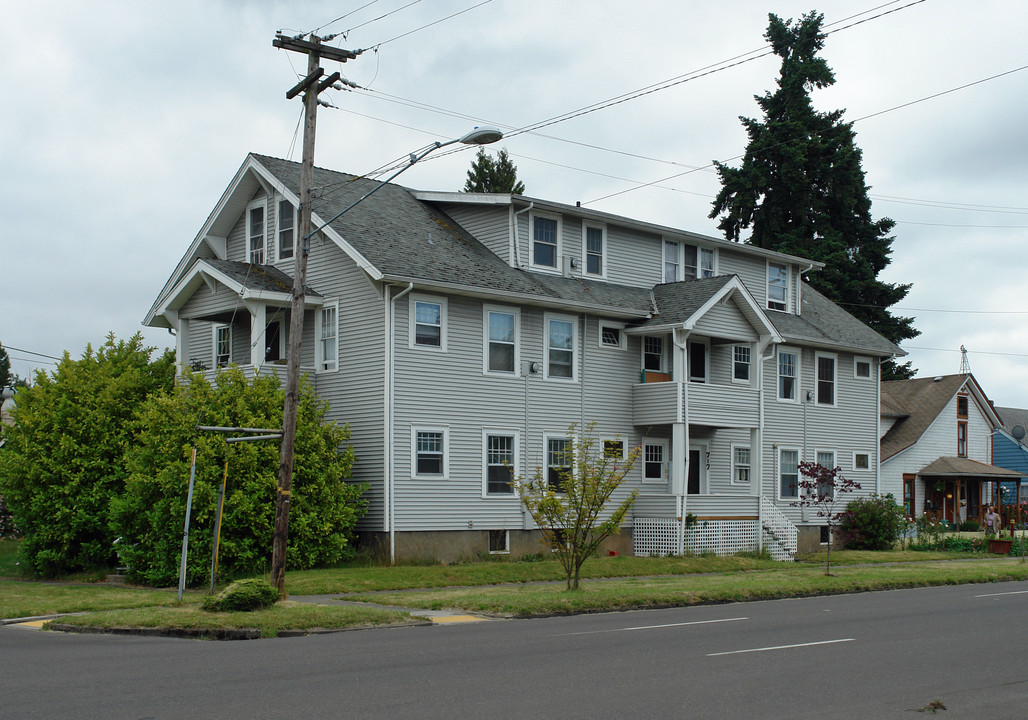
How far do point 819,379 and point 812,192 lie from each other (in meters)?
22.8

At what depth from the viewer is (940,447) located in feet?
165

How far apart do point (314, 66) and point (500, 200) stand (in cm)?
1152

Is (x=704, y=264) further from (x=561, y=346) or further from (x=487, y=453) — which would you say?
(x=487, y=453)

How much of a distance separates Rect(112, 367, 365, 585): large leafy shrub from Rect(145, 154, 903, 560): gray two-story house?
1.75 m

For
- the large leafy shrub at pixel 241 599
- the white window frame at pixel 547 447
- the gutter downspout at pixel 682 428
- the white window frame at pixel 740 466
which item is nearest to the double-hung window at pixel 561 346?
the white window frame at pixel 547 447

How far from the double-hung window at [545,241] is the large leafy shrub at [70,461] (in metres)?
11.0

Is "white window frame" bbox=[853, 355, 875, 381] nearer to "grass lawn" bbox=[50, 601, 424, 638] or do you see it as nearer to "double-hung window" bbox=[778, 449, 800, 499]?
"double-hung window" bbox=[778, 449, 800, 499]

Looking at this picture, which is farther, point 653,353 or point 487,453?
point 653,353

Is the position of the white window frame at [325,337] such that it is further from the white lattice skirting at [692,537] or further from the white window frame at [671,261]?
the white window frame at [671,261]

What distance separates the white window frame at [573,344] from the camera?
30281 millimetres

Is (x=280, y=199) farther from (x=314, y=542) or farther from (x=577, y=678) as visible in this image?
(x=577, y=678)

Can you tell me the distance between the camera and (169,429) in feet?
79.9

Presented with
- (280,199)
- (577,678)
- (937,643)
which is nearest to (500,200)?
(280,199)

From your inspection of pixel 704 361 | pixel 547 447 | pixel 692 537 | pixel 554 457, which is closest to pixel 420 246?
pixel 547 447
